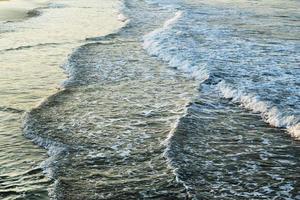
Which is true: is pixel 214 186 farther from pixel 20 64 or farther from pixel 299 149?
pixel 20 64

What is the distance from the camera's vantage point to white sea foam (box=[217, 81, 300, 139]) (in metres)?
7.98

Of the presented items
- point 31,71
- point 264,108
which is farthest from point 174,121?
point 31,71

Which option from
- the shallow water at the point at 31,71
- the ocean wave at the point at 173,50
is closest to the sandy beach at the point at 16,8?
the shallow water at the point at 31,71

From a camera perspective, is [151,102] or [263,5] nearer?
[151,102]

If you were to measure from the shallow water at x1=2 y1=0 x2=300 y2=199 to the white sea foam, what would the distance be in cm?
2

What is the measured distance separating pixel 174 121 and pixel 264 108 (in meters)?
1.77

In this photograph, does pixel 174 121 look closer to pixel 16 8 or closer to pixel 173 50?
pixel 173 50

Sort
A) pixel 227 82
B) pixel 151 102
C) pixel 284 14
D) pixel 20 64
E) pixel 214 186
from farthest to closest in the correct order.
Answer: pixel 284 14 → pixel 20 64 → pixel 227 82 → pixel 151 102 → pixel 214 186

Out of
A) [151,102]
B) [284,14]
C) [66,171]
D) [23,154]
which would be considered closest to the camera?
[66,171]

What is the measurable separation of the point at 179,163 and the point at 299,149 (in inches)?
71.2

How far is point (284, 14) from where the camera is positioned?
77.4ft

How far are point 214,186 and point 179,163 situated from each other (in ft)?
2.46

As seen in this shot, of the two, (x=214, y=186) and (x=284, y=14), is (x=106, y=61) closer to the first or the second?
(x=214, y=186)

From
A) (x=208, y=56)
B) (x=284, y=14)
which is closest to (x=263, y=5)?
(x=284, y=14)
